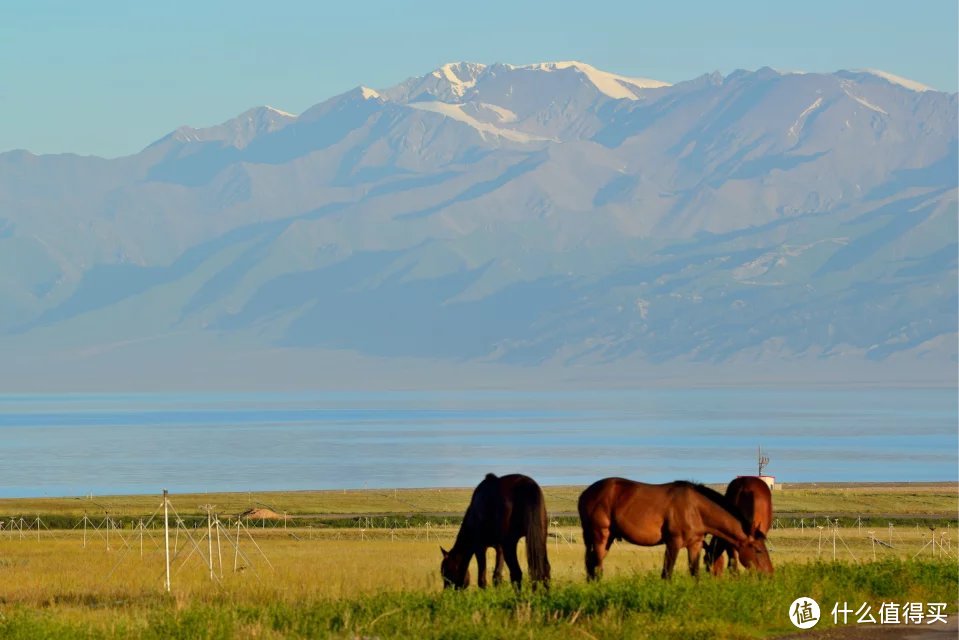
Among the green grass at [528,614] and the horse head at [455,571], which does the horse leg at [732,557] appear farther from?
the horse head at [455,571]

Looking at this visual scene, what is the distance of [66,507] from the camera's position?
85.8 meters

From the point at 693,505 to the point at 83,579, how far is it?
56.0 feet

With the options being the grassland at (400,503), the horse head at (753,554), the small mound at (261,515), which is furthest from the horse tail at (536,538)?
the grassland at (400,503)

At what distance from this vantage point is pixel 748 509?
27109 millimetres

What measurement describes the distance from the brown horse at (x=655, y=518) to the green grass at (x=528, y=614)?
69 cm

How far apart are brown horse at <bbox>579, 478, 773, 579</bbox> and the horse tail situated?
2.22 ft

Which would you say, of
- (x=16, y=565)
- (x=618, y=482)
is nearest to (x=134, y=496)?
(x=16, y=565)

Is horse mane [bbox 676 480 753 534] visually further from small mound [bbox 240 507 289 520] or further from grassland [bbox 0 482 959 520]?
grassland [bbox 0 482 959 520]

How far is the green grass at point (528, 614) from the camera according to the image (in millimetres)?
22000

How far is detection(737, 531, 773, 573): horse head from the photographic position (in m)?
26.4

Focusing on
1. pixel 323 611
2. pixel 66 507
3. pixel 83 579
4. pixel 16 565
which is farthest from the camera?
pixel 66 507

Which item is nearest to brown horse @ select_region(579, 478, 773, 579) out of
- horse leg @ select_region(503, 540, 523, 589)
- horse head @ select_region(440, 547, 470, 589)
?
horse leg @ select_region(503, 540, 523, 589)

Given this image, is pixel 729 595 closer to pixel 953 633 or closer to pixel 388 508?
pixel 953 633

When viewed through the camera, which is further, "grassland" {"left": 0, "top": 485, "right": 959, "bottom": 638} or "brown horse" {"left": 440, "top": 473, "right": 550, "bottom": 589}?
"brown horse" {"left": 440, "top": 473, "right": 550, "bottom": 589}
